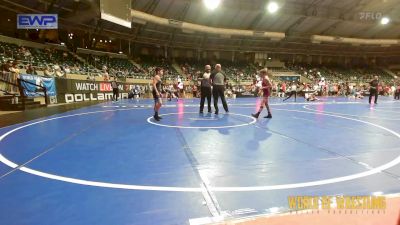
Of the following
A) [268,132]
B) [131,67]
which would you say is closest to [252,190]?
[268,132]

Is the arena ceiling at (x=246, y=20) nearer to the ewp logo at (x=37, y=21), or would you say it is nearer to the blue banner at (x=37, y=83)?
the ewp logo at (x=37, y=21)

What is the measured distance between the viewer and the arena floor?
2.90 meters

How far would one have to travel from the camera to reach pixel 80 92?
2191 centimetres

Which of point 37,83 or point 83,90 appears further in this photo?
point 83,90

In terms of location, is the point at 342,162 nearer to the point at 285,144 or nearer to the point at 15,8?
the point at 285,144

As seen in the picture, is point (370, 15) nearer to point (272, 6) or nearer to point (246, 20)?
point (272, 6)

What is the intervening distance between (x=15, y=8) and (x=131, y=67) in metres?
13.0

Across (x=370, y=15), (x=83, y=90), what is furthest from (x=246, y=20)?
(x=83, y=90)

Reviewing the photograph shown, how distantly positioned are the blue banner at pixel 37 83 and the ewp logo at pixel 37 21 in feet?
10.1

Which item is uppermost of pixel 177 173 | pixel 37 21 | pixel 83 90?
pixel 37 21

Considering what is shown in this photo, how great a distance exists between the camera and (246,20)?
38.6 meters

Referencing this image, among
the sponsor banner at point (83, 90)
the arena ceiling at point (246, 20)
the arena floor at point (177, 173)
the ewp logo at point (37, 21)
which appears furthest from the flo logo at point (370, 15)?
the arena floor at point (177, 173)

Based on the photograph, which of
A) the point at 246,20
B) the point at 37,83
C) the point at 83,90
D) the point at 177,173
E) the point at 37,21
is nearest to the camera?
the point at 177,173

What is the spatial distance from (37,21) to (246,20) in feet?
89.4
